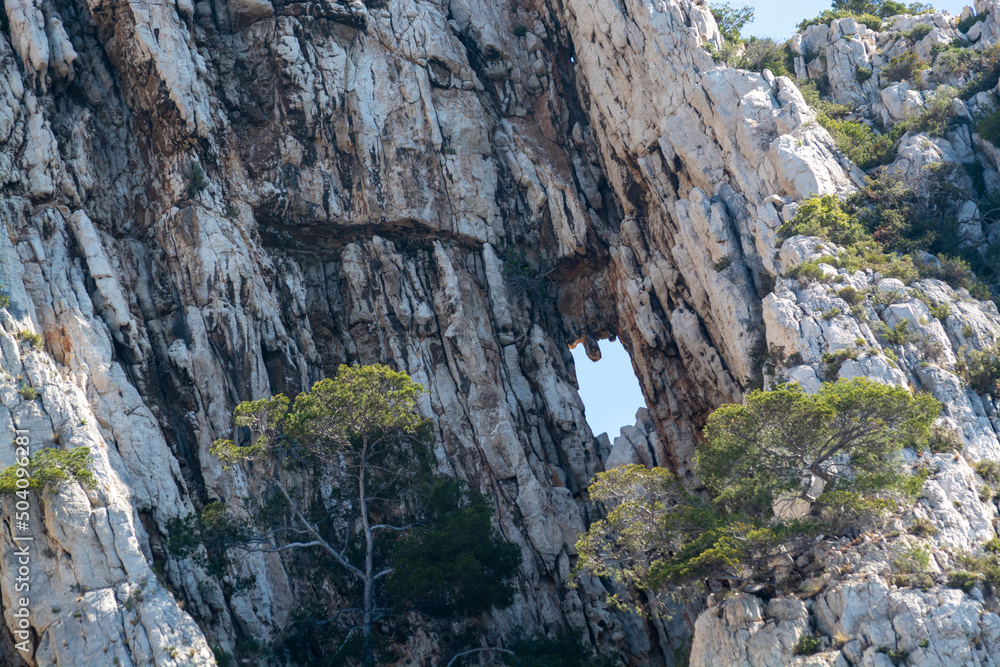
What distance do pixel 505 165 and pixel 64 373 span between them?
27.8 m

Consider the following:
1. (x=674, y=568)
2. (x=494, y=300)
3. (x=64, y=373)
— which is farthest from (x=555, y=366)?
(x=64, y=373)

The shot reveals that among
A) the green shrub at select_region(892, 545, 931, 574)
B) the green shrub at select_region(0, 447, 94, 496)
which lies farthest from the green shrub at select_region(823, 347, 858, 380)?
the green shrub at select_region(0, 447, 94, 496)

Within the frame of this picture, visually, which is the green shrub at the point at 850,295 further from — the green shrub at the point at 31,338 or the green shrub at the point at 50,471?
the green shrub at the point at 31,338

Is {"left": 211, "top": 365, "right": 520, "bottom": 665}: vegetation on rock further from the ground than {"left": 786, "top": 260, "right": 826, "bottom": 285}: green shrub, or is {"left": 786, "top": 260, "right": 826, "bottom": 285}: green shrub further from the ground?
{"left": 786, "top": 260, "right": 826, "bottom": 285}: green shrub

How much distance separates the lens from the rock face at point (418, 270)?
28656 mm

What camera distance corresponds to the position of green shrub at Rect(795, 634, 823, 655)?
939 inches

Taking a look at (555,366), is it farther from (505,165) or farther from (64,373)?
(64,373)

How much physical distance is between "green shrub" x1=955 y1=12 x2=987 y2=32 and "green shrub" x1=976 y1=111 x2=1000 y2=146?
975 centimetres

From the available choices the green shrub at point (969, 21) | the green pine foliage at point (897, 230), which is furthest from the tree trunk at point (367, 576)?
the green shrub at point (969, 21)

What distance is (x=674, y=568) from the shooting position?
26.2 m

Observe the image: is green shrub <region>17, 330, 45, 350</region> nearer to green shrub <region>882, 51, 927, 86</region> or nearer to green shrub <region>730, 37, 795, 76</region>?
green shrub <region>730, 37, 795, 76</region>

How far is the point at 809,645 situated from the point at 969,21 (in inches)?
1631

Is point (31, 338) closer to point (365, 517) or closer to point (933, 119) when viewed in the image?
point (365, 517)
